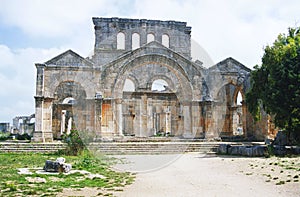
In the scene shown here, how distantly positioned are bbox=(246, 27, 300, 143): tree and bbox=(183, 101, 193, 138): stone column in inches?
326

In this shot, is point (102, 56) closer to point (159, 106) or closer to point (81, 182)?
point (159, 106)

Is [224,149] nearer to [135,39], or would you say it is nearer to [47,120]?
[47,120]

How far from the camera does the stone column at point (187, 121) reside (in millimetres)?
24062

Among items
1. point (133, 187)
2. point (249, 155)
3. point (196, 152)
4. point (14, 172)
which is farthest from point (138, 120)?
point (133, 187)

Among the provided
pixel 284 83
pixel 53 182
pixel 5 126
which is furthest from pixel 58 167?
pixel 5 126

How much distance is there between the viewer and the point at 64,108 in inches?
1142

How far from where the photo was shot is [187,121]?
79.7 ft

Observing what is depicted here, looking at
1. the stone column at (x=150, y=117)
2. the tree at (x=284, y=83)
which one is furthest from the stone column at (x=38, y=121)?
the tree at (x=284, y=83)

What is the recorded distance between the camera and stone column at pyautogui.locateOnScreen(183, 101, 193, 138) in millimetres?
24062

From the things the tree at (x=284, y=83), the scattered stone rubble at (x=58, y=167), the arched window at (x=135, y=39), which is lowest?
the scattered stone rubble at (x=58, y=167)

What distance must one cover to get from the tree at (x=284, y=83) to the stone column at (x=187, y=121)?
8.28 meters

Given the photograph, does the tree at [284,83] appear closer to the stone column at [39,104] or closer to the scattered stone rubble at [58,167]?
the scattered stone rubble at [58,167]

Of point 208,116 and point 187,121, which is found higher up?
point 208,116

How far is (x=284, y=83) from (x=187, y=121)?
10.1 metres
